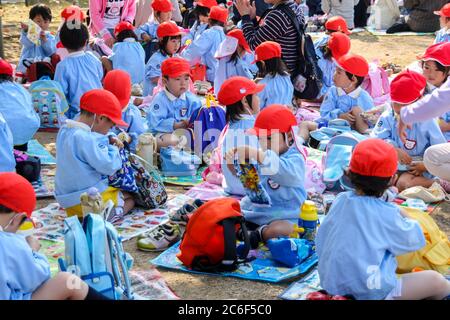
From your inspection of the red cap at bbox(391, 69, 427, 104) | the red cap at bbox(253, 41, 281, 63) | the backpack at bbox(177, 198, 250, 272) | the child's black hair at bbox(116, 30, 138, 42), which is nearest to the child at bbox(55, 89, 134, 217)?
the backpack at bbox(177, 198, 250, 272)

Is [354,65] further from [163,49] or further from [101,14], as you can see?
[101,14]

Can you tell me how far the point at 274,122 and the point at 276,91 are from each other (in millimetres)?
2560

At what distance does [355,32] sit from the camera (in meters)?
14.2

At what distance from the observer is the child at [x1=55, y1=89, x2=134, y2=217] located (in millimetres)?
5016

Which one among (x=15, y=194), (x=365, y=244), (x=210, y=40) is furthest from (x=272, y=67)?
(x=15, y=194)

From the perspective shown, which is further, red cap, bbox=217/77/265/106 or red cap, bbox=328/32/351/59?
red cap, bbox=328/32/351/59

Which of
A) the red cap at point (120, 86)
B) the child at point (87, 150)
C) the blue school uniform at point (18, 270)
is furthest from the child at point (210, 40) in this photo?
the blue school uniform at point (18, 270)

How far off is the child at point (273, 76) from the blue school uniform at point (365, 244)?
355 cm

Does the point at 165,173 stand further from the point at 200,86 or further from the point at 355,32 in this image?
the point at 355,32

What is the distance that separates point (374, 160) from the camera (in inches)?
149

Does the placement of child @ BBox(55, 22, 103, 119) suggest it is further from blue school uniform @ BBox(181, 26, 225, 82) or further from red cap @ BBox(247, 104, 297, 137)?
red cap @ BBox(247, 104, 297, 137)

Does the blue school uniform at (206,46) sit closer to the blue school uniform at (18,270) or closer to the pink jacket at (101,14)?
the pink jacket at (101,14)

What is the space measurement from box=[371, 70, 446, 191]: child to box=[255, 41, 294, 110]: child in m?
1.49
